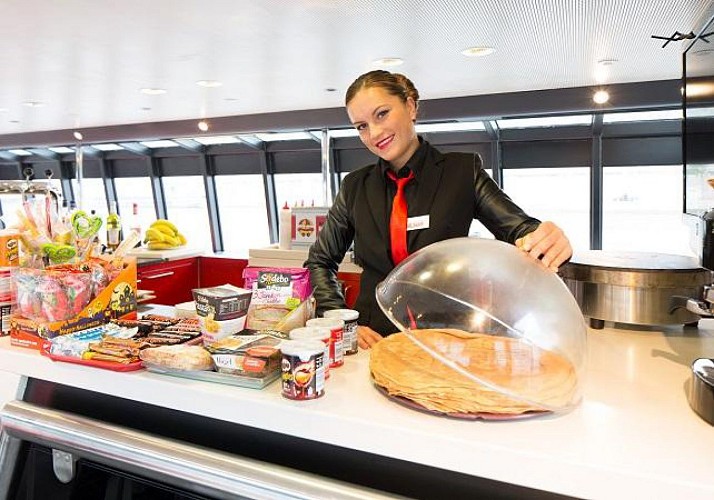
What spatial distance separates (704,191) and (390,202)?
0.90 metres

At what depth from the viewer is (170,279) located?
4.84 metres

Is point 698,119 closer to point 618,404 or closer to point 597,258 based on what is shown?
point 597,258

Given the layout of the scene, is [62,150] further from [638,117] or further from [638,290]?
[638,290]

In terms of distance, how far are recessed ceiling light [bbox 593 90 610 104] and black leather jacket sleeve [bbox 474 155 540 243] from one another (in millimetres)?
4627

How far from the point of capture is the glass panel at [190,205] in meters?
11.3

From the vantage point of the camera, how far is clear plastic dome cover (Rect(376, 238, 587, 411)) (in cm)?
91

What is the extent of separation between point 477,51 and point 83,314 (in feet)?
12.3

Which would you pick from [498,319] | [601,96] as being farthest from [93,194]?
[498,319]

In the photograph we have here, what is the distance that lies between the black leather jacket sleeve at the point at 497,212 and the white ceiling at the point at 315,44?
1.79 m

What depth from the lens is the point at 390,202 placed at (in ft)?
5.85

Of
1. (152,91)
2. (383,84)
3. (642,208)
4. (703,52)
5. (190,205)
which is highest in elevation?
(152,91)

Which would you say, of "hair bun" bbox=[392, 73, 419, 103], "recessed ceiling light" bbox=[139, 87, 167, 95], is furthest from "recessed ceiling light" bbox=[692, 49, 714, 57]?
"recessed ceiling light" bbox=[139, 87, 167, 95]

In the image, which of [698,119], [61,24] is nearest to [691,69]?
[698,119]

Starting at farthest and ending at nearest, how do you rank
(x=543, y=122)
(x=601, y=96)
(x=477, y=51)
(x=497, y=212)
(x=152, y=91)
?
1. (x=543, y=122)
2. (x=152, y=91)
3. (x=601, y=96)
4. (x=477, y=51)
5. (x=497, y=212)
